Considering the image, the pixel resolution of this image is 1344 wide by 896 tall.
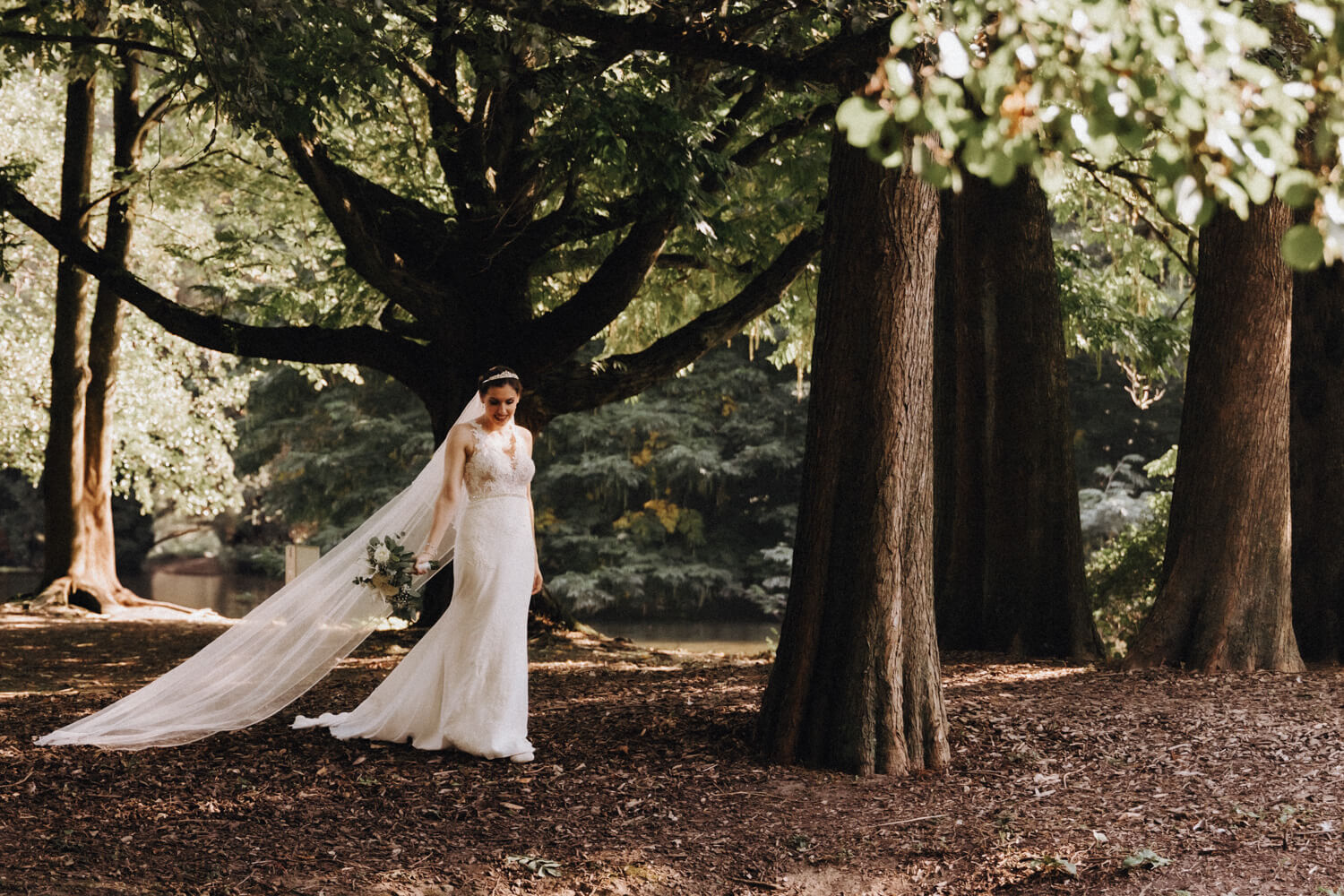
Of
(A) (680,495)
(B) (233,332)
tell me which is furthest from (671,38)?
(A) (680,495)

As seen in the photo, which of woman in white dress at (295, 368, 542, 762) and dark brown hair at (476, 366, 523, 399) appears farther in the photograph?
dark brown hair at (476, 366, 523, 399)

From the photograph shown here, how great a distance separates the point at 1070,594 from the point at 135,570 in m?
37.4

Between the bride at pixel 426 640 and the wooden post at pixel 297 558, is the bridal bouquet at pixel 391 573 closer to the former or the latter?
the bride at pixel 426 640

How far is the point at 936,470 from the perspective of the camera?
1155cm

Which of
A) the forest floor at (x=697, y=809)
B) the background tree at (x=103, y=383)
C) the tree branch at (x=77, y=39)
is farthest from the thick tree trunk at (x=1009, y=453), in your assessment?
the background tree at (x=103, y=383)

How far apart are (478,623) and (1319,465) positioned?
306 inches

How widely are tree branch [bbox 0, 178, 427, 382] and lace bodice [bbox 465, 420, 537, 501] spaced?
5619 mm

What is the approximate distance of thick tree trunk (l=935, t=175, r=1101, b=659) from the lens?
409 inches

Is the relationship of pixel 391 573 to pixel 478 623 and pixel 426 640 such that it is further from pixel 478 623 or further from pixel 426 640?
pixel 478 623

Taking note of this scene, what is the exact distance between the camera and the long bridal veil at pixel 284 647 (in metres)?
7.27

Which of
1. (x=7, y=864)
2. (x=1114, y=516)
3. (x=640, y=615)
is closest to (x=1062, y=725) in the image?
(x=7, y=864)

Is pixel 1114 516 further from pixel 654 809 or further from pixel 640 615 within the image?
pixel 654 809

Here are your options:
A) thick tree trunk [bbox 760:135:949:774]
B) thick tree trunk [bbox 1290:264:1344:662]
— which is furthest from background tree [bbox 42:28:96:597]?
thick tree trunk [bbox 1290:264:1344:662]

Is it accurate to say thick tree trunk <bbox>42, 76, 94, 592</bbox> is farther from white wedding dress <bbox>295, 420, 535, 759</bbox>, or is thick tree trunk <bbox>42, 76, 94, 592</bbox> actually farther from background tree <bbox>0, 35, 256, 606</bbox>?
white wedding dress <bbox>295, 420, 535, 759</bbox>
